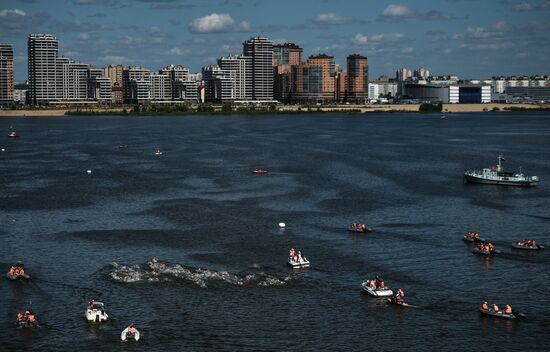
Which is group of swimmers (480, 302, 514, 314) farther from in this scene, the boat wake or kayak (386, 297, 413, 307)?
the boat wake

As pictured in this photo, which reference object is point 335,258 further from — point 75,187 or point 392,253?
point 75,187

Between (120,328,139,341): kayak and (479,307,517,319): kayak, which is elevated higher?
(479,307,517,319): kayak

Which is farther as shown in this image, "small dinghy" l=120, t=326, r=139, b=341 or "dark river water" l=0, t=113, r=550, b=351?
"dark river water" l=0, t=113, r=550, b=351

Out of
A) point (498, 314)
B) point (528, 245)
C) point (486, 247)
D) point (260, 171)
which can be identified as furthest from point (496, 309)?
point (260, 171)

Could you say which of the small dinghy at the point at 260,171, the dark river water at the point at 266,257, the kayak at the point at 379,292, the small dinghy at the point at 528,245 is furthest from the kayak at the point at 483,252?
the small dinghy at the point at 260,171

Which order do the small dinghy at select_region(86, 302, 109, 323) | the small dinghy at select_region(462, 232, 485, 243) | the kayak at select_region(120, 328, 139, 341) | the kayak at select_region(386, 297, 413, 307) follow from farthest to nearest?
1. the small dinghy at select_region(462, 232, 485, 243)
2. the kayak at select_region(386, 297, 413, 307)
3. the small dinghy at select_region(86, 302, 109, 323)
4. the kayak at select_region(120, 328, 139, 341)

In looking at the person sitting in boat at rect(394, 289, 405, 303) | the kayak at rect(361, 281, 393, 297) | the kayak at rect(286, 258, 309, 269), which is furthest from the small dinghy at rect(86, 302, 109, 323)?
the person sitting in boat at rect(394, 289, 405, 303)
